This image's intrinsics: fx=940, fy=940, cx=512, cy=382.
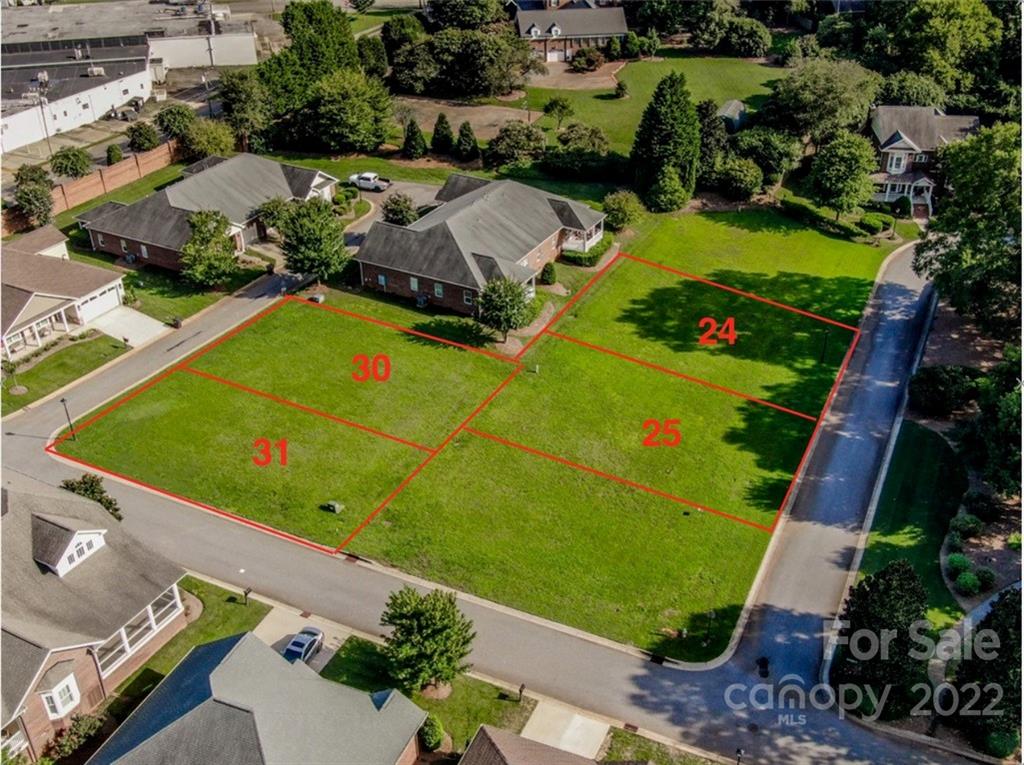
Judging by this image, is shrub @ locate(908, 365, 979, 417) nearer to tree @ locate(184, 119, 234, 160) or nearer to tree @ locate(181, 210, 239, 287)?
tree @ locate(181, 210, 239, 287)

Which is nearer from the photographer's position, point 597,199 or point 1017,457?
point 1017,457

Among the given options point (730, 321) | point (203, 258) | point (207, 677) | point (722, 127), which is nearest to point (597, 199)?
point (722, 127)

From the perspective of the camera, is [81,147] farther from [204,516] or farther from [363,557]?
[363,557]

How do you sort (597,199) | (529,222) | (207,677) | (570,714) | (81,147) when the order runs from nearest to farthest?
(207,677) → (570,714) → (529,222) → (597,199) → (81,147)

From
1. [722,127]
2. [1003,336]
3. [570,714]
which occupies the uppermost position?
[722,127]

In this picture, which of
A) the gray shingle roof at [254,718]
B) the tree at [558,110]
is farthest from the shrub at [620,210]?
the gray shingle roof at [254,718]

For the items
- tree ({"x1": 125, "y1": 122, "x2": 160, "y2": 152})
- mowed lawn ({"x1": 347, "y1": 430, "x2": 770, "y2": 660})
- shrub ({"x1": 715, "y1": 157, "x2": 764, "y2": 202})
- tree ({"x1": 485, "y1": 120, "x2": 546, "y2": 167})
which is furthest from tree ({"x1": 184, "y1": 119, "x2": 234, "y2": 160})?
mowed lawn ({"x1": 347, "y1": 430, "x2": 770, "y2": 660})
